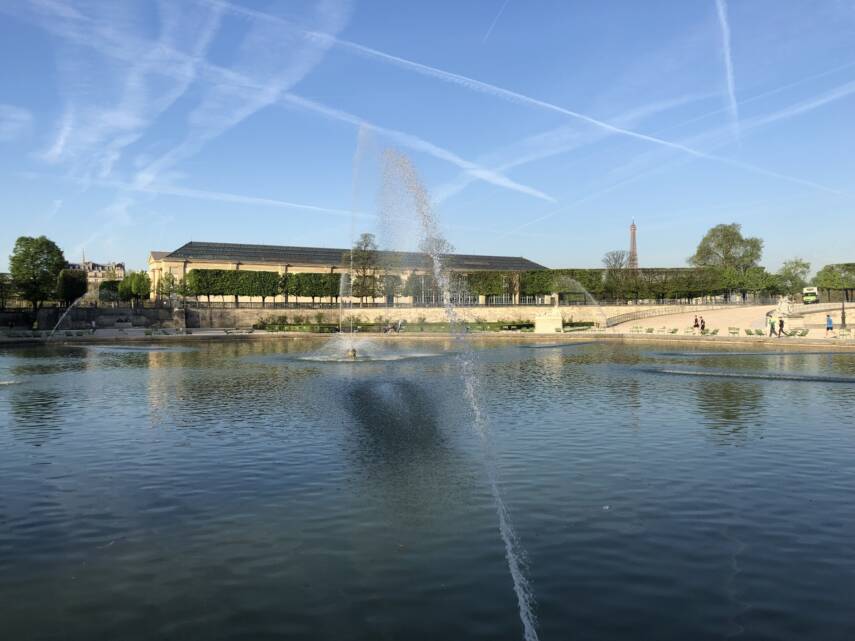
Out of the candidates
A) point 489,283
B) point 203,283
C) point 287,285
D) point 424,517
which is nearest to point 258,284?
point 287,285

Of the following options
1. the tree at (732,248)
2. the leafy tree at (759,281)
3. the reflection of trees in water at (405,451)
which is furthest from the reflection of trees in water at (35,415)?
the tree at (732,248)

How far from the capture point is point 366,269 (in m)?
85.4

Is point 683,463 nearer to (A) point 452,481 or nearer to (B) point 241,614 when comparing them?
(A) point 452,481

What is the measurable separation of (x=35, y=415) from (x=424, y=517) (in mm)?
13745

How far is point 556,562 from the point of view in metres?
7.84

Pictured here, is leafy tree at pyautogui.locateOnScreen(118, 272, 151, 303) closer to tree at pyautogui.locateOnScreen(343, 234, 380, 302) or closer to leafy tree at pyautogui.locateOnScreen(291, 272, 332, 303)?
leafy tree at pyautogui.locateOnScreen(291, 272, 332, 303)

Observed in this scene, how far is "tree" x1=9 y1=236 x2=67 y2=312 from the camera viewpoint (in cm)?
8375

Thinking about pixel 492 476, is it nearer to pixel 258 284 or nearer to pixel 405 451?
pixel 405 451

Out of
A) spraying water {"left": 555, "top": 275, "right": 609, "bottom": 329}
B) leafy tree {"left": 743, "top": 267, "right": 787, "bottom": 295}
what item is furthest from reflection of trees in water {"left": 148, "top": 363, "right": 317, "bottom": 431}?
leafy tree {"left": 743, "top": 267, "right": 787, "bottom": 295}

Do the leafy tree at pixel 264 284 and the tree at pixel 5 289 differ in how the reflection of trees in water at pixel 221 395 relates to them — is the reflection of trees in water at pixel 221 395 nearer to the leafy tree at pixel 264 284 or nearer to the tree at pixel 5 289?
the leafy tree at pixel 264 284

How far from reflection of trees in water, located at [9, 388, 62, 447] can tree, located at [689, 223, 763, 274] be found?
119 metres

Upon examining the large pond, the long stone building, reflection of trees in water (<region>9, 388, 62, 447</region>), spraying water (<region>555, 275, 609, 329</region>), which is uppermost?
the long stone building

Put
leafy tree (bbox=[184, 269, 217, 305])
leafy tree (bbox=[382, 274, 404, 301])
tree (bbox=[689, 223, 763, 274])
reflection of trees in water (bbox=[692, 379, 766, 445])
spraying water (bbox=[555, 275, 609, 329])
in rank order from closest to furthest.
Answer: reflection of trees in water (bbox=[692, 379, 766, 445]) → leafy tree (bbox=[382, 274, 404, 301]) → leafy tree (bbox=[184, 269, 217, 305]) → spraying water (bbox=[555, 275, 609, 329]) → tree (bbox=[689, 223, 763, 274])

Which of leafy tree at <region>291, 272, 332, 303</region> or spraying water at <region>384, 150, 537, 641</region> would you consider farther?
leafy tree at <region>291, 272, 332, 303</region>
